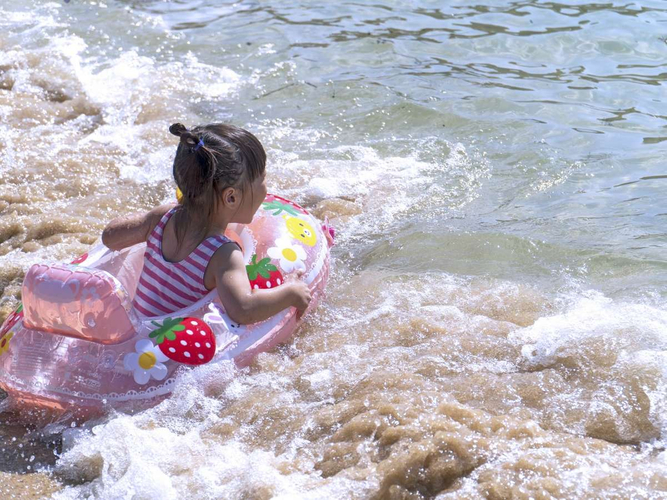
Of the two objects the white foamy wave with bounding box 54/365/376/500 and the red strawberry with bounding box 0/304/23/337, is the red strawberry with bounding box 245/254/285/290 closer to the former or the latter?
the white foamy wave with bounding box 54/365/376/500

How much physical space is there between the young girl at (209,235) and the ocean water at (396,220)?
0.32 metres

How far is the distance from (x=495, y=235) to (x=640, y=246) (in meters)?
0.81

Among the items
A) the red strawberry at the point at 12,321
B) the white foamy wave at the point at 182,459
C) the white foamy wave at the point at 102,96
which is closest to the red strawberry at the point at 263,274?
the white foamy wave at the point at 182,459

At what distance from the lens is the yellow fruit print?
4.20 metres

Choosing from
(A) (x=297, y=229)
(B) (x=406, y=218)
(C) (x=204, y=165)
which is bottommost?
(B) (x=406, y=218)

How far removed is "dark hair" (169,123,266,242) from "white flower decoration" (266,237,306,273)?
48cm

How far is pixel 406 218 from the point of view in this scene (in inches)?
205

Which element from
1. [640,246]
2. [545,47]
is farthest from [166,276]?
[545,47]

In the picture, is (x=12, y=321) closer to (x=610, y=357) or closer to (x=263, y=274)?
(x=263, y=274)

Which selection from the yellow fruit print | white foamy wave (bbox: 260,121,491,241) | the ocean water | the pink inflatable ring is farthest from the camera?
white foamy wave (bbox: 260,121,491,241)

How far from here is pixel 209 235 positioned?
3.67 metres

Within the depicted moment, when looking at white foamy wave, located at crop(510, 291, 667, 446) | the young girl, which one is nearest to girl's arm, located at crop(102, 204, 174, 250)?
the young girl

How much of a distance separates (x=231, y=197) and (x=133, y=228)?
23.0 inches

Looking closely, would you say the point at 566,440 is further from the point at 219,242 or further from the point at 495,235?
the point at 495,235
